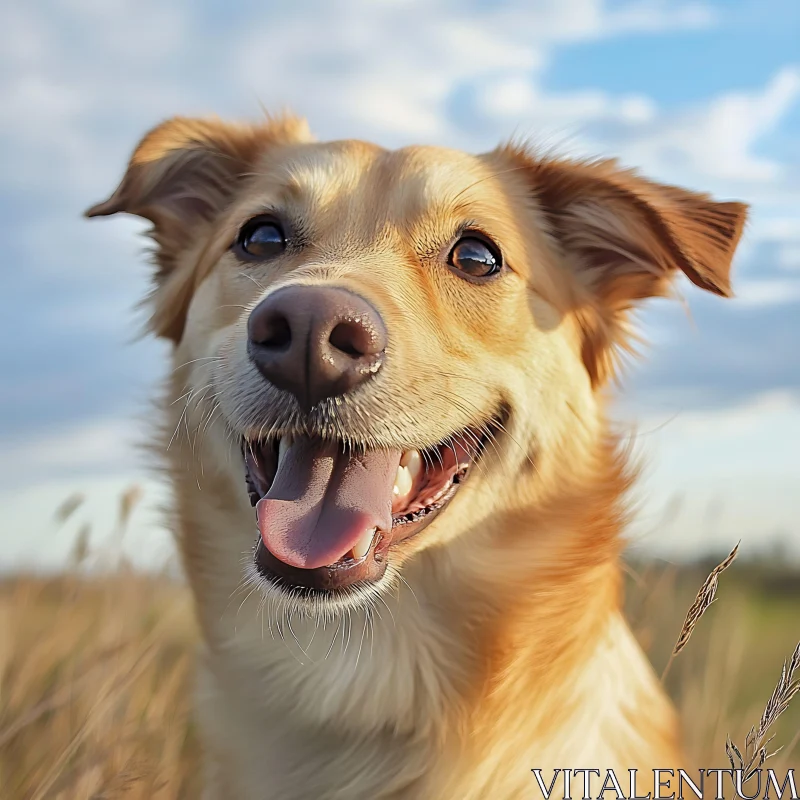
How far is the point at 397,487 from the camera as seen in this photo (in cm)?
266

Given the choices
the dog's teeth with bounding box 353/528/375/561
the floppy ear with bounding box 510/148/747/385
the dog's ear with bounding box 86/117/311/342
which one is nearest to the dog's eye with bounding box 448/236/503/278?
the floppy ear with bounding box 510/148/747/385

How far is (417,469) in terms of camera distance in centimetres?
274

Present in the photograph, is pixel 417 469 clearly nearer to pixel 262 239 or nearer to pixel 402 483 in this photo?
pixel 402 483

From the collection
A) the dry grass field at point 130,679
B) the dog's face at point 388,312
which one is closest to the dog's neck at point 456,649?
the dog's face at point 388,312

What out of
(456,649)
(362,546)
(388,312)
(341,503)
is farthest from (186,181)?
(456,649)

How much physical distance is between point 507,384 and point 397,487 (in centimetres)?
46

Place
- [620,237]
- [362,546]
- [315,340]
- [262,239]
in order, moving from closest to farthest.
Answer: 1. [315,340]
2. [362,546]
3. [262,239]
4. [620,237]

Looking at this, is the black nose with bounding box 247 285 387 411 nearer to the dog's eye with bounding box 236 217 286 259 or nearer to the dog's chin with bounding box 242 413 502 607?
the dog's chin with bounding box 242 413 502 607

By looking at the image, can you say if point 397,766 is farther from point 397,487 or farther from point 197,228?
point 197,228

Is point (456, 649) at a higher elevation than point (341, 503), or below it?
below

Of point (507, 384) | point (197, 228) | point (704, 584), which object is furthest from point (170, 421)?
point (704, 584)

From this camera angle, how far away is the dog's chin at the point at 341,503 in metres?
2.44

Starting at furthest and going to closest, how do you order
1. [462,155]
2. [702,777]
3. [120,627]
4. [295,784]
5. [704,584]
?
[120,627] → [462,155] → [702,777] → [295,784] → [704,584]

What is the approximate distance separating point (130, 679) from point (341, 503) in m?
1.29
